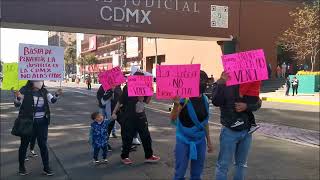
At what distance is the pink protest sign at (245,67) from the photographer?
5.34 metres

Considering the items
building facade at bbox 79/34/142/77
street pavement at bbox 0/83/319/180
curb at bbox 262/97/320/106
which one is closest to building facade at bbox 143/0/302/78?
curb at bbox 262/97/320/106

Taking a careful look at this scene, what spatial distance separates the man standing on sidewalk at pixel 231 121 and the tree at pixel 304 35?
36263 millimetres

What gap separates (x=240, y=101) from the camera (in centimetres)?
547

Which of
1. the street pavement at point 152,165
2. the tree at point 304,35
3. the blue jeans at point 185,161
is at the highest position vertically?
the tree at point 304,35

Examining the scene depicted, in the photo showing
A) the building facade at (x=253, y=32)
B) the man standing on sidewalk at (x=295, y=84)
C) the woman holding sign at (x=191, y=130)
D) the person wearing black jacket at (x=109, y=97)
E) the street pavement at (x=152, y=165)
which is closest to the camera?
the woman holding sign at (x=191, y=130)

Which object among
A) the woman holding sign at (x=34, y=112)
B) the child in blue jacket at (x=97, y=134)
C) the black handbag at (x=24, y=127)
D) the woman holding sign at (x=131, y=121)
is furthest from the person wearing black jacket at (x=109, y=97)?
the black handbag at (x=24, y=127)

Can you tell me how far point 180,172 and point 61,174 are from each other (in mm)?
2600

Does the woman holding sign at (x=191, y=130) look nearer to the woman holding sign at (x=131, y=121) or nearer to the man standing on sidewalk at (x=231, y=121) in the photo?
the man standing on sidewalk at (x=231, y=121)

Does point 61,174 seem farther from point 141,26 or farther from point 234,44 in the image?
point 234,44

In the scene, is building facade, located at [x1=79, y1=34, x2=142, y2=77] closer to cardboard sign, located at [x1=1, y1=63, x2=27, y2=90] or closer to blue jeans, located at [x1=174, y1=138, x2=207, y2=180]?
cardboard sign, located at [x1=1, y1=63, x2=27, y2=90]

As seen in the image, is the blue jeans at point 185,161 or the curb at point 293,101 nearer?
the blue jeans at point 185,161

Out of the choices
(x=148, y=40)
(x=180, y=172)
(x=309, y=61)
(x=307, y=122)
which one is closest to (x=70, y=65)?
(x=148, y=40)

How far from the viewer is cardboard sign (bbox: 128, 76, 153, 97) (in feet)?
24.4

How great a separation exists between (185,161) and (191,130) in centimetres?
39
